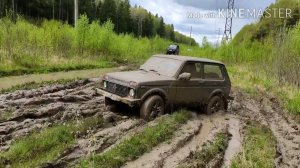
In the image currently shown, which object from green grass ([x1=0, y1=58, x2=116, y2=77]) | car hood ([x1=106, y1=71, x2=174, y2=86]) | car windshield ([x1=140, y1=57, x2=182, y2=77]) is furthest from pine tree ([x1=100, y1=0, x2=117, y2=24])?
car hood ([x1=106, y1=71, x2=174, y2=86])

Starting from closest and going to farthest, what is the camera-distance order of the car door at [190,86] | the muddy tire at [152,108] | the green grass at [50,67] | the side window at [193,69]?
the muddy tire at [152,108] < the car door at [190,86] < the side window at [193,69] < the green grass at [50,67]

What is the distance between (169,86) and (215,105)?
243 cm

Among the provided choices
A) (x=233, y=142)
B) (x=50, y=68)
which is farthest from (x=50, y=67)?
(x=233, y=142)

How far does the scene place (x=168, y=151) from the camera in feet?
25.0

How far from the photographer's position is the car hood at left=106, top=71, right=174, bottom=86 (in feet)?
32.4

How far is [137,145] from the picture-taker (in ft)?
24.8

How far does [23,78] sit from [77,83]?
2536 mm

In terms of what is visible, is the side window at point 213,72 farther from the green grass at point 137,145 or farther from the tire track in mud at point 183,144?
the green grass at point 137,145

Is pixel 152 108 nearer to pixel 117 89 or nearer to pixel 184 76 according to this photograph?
pixel 117 89

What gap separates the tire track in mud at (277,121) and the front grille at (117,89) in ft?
12.8

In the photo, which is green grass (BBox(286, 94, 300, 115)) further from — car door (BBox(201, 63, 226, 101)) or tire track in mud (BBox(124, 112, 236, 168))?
tire track in mud (BBox(124, 112, 236, 168))

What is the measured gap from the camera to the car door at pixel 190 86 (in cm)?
1086

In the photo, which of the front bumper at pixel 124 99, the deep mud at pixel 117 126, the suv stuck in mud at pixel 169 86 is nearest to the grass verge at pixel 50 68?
the deep mud at pixel 117 126

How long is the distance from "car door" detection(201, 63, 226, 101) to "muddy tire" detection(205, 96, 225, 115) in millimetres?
278
